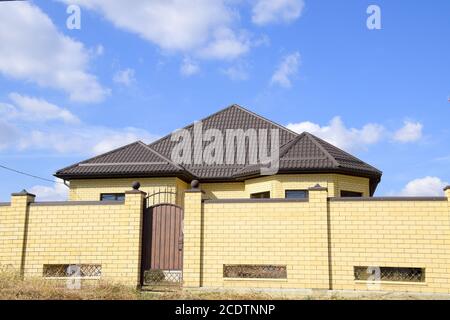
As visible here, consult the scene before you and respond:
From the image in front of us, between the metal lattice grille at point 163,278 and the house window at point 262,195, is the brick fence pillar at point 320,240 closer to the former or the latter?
the metal lattice grille at point 163,278

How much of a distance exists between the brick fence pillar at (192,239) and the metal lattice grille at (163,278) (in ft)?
2.09

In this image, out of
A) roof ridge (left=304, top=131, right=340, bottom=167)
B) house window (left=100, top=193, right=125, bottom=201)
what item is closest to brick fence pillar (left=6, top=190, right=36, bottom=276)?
house window (left=100, top=193, right=125, bottom=201)

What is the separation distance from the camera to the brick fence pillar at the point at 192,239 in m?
11.0

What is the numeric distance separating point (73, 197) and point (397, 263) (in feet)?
37.4

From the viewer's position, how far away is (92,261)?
11.4 metres

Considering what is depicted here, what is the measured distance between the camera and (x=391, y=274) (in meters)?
10.9

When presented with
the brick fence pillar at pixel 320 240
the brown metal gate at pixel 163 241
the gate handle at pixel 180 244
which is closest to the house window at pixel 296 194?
the brick fence pillar at pixel 320 240

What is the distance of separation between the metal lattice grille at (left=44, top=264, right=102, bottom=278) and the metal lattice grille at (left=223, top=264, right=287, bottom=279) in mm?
3228

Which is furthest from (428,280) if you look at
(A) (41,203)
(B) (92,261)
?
(A) (41,203)

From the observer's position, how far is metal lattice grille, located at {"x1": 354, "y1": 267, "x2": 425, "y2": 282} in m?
10.8

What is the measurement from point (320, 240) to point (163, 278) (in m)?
4.12

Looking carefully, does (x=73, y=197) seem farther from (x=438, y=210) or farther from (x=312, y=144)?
(x=438, y=210)

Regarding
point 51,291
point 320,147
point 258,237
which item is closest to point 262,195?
point 320,147

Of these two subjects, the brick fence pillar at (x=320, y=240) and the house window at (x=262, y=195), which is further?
the house window at (x=262, y=195)
